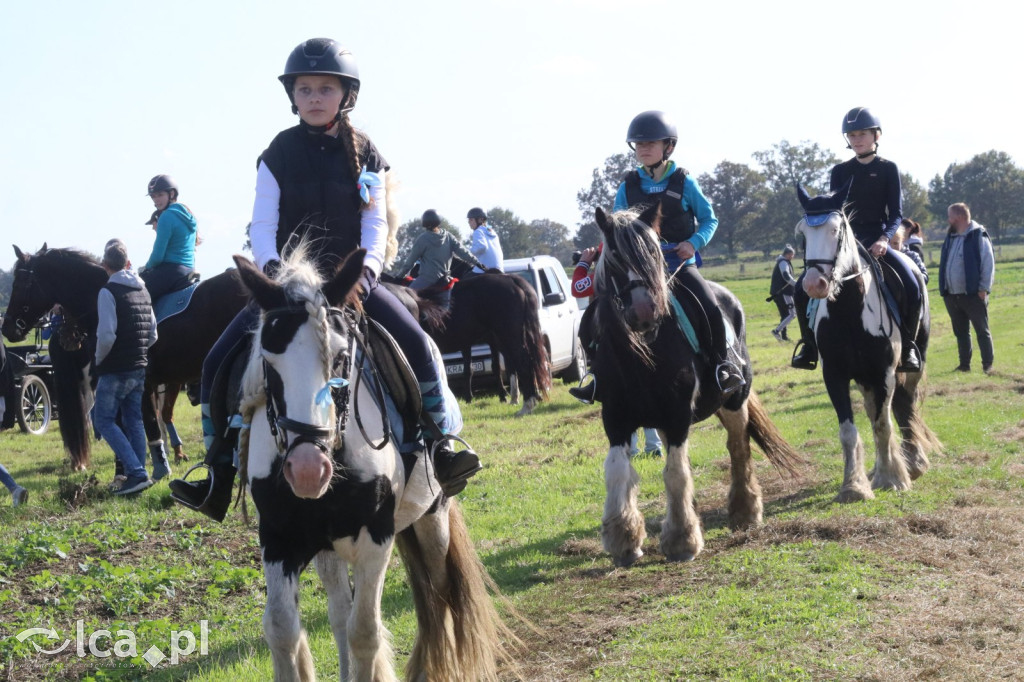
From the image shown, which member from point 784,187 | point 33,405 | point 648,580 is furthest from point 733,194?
point 648,580

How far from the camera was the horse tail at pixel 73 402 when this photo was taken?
1232 centimetres

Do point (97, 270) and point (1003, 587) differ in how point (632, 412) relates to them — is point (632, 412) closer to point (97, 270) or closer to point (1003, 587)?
point (1003, 587)

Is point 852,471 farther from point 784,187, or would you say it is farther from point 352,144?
point 784,187

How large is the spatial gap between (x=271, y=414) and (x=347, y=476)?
47cm

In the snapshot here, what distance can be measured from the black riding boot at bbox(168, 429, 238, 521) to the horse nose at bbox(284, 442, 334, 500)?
3.74 ft

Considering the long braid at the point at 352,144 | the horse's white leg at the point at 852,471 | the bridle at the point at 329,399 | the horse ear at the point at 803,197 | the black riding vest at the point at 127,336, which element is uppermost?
the long braid at the point at 352,144

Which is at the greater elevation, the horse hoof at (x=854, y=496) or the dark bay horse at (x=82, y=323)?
the dark bay horse at (x=82, y=323)

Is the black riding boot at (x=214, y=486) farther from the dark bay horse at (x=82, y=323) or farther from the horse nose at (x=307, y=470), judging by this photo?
the dark bay horse at (x=82, y=323)

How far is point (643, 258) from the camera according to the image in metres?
6.68

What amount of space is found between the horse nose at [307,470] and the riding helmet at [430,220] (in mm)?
12958

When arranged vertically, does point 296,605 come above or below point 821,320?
below

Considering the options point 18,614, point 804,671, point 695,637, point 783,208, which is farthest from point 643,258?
point 783,208

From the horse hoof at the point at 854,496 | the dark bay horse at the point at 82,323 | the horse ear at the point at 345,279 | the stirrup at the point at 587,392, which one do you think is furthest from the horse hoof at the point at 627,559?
the dark bay horse at the point at 82,323

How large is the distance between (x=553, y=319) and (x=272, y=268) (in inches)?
544
